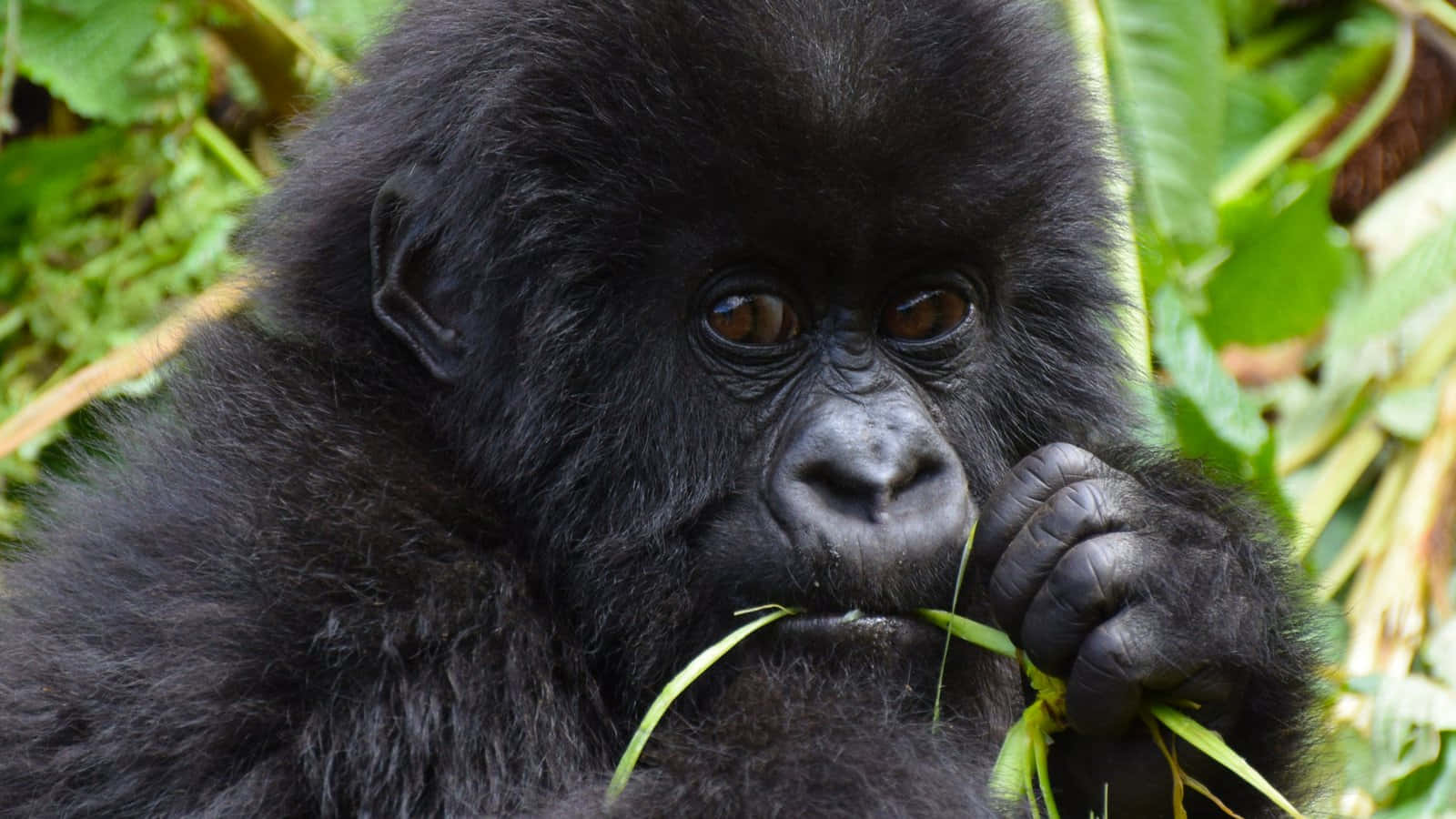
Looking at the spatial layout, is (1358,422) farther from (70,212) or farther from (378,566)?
(70,212)

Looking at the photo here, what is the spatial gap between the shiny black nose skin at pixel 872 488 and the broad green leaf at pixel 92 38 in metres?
3.19

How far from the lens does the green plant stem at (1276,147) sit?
5.76 meters

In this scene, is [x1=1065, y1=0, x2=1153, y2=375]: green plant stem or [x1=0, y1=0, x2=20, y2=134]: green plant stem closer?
[x1=1065, y1=0, x2=1153, y2=375]: green plant stem

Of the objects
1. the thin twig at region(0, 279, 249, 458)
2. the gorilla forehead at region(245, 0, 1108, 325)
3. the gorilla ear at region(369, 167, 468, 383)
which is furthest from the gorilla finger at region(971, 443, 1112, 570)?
the thin twig at region(0, 279, 249, 458)

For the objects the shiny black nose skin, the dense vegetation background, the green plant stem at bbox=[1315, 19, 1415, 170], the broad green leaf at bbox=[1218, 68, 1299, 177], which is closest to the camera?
the shiny black nose skin

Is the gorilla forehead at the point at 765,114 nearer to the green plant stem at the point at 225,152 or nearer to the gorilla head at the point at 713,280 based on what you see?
the gorilla head at the point at 713,280

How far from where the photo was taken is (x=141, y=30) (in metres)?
5.08

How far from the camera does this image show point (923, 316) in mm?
2988

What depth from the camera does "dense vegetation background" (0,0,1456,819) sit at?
182 inches

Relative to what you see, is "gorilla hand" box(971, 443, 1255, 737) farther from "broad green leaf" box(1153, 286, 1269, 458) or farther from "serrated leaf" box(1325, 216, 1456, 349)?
"serrated leaf" box(1325, 216, 1456, 349)

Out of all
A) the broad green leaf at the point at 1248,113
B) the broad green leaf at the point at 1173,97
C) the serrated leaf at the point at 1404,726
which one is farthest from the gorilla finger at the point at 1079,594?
the broad green leaf at the point at 1248,113

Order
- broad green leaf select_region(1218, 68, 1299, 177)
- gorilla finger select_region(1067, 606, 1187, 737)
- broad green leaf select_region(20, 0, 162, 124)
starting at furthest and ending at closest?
broad green leaf select_region(1218, 68, 1299, 177)
broad green leaf select_region(20, 0, 162, 124)
gorilla finger select_region(1067, 606, 1187, 737)

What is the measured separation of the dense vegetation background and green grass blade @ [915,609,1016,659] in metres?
1.63

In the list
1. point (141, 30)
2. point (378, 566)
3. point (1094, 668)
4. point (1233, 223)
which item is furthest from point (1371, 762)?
point (141, 30)
